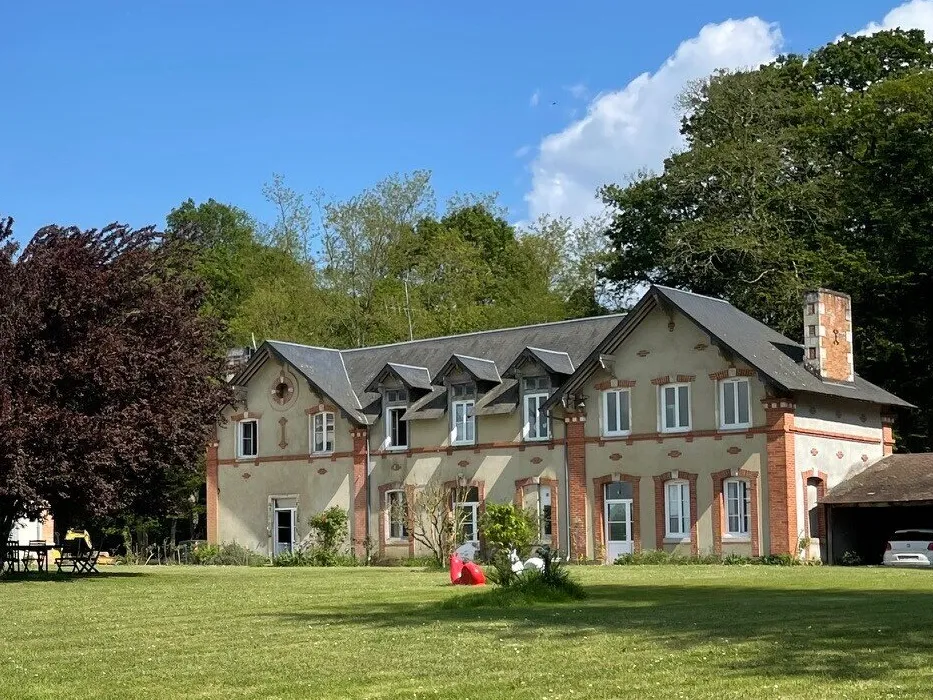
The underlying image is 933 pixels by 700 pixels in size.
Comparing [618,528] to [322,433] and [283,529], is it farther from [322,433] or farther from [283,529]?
[283,529]

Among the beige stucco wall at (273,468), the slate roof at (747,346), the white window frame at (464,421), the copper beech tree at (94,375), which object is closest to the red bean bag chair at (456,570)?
the copper beech tree at (94,375)

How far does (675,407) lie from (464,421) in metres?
7.15

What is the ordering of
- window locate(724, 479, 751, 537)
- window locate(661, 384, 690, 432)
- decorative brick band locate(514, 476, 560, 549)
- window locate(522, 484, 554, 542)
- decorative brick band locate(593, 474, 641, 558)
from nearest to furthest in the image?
window locate(724, 479, 751, 537)
window locate(661, 384, 690, 432)
decorative brick band locate(593, 474, 641, 558)
decorative brick band locate(514, 476, 560, 549)
window locate(522, 484, 554, 542)

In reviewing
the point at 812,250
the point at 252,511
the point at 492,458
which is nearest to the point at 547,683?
the point at 492,458

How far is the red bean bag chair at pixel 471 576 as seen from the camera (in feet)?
79.9

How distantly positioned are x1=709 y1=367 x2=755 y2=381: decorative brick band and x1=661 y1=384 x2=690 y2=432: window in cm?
90

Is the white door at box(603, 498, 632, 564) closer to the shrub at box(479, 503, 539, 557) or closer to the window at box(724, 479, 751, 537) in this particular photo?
the window at box(724, 479, 751, 537)

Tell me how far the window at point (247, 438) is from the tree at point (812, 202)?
52.4 ft

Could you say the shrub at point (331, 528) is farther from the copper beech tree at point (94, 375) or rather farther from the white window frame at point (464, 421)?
the copper beech tree at point (94, 375)

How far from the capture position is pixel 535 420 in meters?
41.7

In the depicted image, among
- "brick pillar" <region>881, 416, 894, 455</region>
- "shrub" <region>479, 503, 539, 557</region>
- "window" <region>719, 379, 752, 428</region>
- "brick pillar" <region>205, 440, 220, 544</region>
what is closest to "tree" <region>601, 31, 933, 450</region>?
"brick pillar" <region>881, 416, 894, 455</region>

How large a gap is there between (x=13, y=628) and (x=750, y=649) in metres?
8.84

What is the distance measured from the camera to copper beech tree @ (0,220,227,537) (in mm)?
28000

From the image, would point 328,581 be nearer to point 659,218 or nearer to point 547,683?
point 547,683
